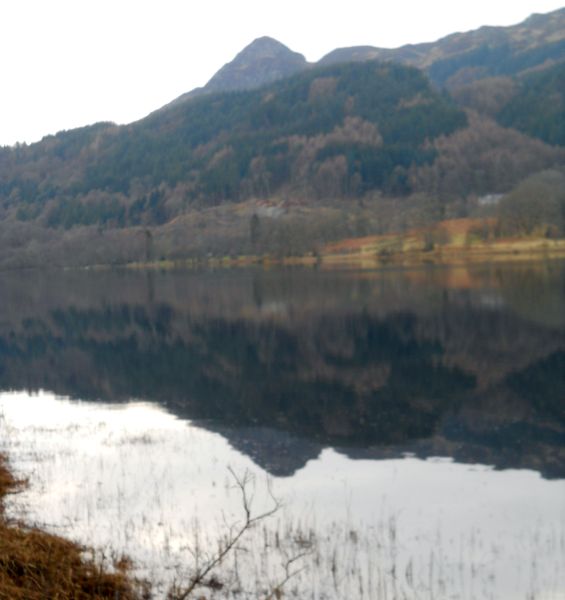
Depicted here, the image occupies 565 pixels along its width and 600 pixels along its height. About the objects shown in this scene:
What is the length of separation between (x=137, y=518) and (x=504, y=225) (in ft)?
422

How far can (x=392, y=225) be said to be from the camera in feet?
546

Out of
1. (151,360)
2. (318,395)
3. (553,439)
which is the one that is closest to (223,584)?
(553,439)

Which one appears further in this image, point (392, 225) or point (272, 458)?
point (392, 225)

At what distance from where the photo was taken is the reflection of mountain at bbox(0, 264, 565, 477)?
19.5m

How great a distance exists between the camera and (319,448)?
61.7 ft

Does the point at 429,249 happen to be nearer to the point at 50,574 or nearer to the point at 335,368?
the point at 335,368

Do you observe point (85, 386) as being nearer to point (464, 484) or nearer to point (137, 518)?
point (137, 518)

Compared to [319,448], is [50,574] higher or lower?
higher

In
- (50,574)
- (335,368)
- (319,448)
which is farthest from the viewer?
(335,368)

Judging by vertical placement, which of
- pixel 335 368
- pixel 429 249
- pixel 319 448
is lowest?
pixel 429 249

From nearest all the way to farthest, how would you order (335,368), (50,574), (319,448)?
(50,574), (319,448), (335,368)

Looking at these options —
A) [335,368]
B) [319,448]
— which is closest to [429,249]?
[335,368]

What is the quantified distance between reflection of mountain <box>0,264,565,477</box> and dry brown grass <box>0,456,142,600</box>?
6.66 metres

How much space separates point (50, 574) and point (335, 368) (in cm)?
2131
